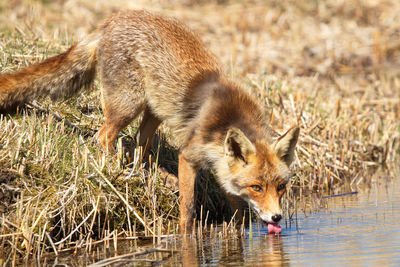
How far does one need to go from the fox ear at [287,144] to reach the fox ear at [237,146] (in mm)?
275

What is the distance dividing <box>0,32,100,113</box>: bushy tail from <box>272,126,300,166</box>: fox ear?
2.83 m

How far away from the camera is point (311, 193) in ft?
28.1

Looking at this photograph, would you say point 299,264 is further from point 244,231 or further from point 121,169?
point 121,169

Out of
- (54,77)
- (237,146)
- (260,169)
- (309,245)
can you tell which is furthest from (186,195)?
(54,77)

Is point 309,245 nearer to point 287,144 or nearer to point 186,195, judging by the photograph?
point 287,144

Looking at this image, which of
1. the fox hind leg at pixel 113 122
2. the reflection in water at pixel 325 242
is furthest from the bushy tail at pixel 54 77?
the reflection in water at pixel 325 242

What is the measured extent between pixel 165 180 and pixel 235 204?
0.95 meters

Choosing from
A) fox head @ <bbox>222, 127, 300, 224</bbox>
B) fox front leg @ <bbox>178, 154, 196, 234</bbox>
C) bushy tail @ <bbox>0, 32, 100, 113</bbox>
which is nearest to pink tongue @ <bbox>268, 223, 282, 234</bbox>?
fox head @ <bbox>222, 127, 300, 224</bbox>

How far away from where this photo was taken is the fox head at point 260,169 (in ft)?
19.8

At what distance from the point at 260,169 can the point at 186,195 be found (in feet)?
3.71

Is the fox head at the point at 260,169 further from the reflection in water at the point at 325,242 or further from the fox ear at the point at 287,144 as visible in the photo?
the reflection in water at the point at 325,242

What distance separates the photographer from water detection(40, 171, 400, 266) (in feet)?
17.1

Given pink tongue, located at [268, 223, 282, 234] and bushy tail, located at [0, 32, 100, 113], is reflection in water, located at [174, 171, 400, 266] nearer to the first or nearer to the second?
pink tongue, located at [268, 223, 282, 234]

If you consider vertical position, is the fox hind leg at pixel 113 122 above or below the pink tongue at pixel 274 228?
above
